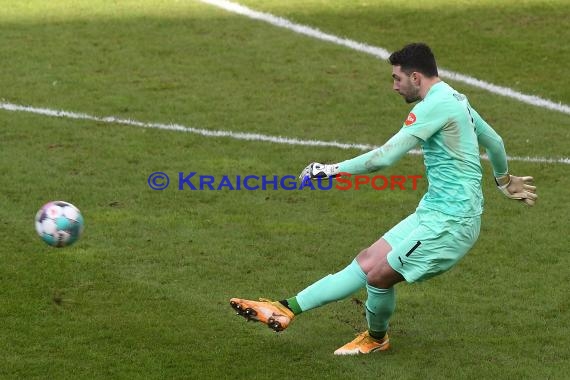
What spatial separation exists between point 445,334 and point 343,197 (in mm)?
3377

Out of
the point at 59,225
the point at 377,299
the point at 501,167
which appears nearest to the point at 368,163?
the point at 377,299

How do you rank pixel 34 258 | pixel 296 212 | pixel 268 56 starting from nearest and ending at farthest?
pixel 34 258 < pixel 296 212 < pixel 268 56

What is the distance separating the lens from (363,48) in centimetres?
1705

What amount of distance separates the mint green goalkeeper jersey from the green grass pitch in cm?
114

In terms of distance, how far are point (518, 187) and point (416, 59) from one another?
143cm

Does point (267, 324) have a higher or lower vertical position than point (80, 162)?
lower

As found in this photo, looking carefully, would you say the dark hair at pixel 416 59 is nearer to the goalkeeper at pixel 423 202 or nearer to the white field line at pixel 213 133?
the goalkeeper at pixel 423 202

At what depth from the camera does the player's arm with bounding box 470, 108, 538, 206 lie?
8.70 meters

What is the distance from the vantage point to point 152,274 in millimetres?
10188

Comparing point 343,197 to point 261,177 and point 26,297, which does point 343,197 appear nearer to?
point 261,177

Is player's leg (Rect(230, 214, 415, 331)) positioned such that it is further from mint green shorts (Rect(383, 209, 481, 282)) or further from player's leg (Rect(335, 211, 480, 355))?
mint green shorts (Rect(383, 209, 481, 282))

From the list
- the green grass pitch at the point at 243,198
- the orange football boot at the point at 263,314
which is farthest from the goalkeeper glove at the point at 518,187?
the orange football boot at the point at 263,314

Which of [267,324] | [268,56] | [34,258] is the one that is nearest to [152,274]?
[34,258]

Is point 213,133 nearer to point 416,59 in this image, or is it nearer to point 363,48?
point 363,48
